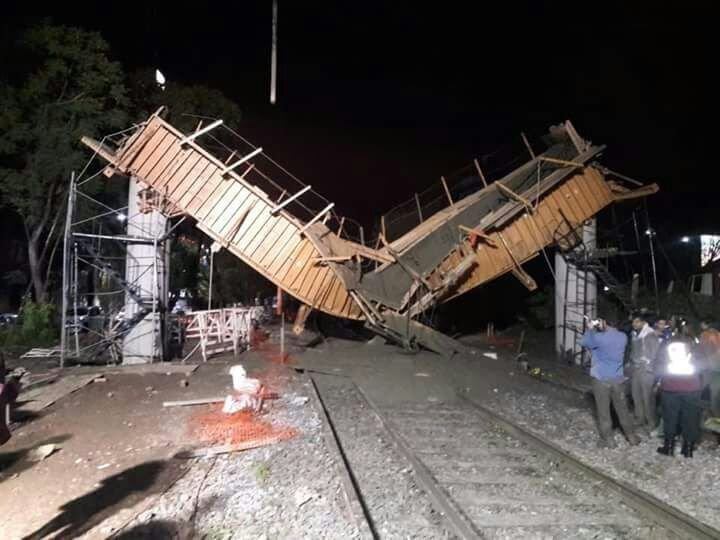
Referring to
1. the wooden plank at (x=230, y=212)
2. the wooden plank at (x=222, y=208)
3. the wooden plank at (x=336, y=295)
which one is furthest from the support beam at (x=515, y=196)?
the wooden plank at (x=222, y=208)

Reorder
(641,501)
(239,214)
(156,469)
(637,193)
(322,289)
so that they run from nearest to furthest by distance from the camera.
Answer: (641,501)
(156,469)
(239,214)
(322,289)
(637,193)

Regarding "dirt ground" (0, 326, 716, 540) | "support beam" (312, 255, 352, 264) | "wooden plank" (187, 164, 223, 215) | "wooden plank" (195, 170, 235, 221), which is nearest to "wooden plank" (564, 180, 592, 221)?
"dirt ground" (0, 326, 716, 540)

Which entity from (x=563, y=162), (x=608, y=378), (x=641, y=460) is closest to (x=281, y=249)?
(x=563, y=162)

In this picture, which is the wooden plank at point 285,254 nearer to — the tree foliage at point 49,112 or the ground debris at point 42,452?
the ground debris at point 42,452

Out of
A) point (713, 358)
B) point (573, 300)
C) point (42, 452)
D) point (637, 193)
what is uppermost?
point (637, 193)

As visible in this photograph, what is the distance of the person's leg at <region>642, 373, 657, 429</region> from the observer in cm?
853

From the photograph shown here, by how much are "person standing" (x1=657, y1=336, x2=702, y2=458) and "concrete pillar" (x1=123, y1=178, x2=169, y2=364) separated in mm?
12284

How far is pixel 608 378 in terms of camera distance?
7.85 m

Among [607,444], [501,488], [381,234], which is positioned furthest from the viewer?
[381,234]

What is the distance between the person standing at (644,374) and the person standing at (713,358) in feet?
2.22

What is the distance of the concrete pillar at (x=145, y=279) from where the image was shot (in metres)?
14.8

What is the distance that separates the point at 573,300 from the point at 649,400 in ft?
31.6

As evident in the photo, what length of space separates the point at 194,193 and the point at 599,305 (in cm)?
1429

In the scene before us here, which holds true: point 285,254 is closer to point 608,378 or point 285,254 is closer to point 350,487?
point 608,378
